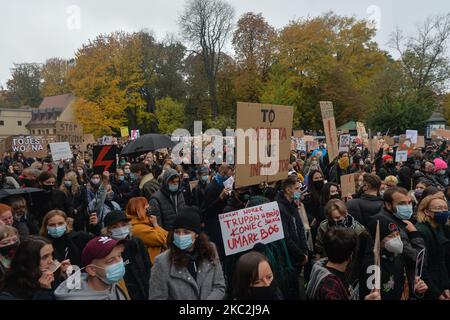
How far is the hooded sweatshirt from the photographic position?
9.07 feet

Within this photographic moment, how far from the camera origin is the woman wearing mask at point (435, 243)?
393cm

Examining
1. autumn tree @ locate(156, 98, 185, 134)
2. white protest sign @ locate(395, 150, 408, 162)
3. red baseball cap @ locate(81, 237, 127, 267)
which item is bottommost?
red baseball cap @ locate(81, 237, 127, 267)

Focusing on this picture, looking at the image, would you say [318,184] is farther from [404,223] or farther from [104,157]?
[104,157]

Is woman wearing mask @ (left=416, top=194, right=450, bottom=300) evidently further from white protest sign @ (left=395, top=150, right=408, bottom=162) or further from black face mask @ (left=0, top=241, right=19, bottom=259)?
white protest sign @ (left=395, top=150, right=408, bottom=162)

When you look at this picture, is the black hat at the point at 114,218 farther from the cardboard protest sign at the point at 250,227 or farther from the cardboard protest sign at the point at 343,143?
the cardboard protest sign at the point at 343,143

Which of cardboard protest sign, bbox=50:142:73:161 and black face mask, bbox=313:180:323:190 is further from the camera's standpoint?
cardboard protest sign, bbox=50:142:73:161

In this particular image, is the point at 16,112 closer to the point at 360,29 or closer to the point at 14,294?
the point at 360,29

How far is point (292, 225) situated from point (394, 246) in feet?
4.21

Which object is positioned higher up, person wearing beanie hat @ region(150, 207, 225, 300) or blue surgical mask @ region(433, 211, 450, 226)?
blue surgical mask @ region(433, 211, 450, 226)

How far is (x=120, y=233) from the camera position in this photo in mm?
4250

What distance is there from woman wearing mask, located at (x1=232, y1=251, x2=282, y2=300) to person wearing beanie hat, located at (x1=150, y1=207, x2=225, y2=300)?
0.54 metres

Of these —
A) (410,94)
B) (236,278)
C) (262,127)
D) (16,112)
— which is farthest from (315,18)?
(16,112)

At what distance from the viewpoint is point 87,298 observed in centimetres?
279

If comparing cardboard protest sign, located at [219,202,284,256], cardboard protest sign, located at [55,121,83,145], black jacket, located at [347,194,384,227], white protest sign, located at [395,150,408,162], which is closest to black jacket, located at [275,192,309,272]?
cardboard protest sign, located at [219,202,284,256]
